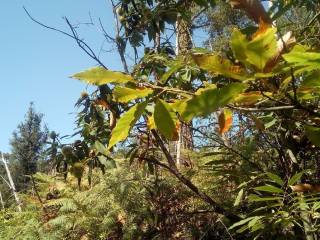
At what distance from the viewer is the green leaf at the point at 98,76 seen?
632 millimetres

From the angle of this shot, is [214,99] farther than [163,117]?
No

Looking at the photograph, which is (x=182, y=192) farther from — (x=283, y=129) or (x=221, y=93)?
(x=221, y=93)

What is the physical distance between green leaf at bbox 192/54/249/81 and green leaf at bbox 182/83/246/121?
0.02 meters

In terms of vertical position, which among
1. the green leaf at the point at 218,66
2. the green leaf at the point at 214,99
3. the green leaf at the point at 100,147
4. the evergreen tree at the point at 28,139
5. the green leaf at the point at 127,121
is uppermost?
the evergreen tree at the point at 28,139

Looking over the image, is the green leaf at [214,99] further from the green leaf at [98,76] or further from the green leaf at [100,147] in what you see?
the green leaf at [100,147]

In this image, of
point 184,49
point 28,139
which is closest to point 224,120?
point 184,49

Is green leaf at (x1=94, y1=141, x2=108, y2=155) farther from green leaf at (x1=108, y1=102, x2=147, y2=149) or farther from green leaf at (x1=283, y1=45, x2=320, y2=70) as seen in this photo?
green leaf at (x1=283, y1=45, x2=320, y2=70)

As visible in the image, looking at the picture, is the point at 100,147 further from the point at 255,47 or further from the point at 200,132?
the point at 255,47

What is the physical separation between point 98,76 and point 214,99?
0.60ft

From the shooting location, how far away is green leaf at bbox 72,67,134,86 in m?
0.63

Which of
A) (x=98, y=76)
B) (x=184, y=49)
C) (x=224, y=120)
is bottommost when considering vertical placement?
(x=224, y=120)

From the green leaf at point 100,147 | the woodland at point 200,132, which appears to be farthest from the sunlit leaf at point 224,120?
the green leaf at point 100,147

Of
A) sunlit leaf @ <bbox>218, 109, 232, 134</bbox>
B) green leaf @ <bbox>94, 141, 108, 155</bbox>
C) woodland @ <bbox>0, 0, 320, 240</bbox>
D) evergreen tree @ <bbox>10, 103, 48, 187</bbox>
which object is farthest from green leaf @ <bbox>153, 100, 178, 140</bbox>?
evergreen tree @ <bbox>10, 103, 48, 187</bbox>

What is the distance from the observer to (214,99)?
22.7 inches
